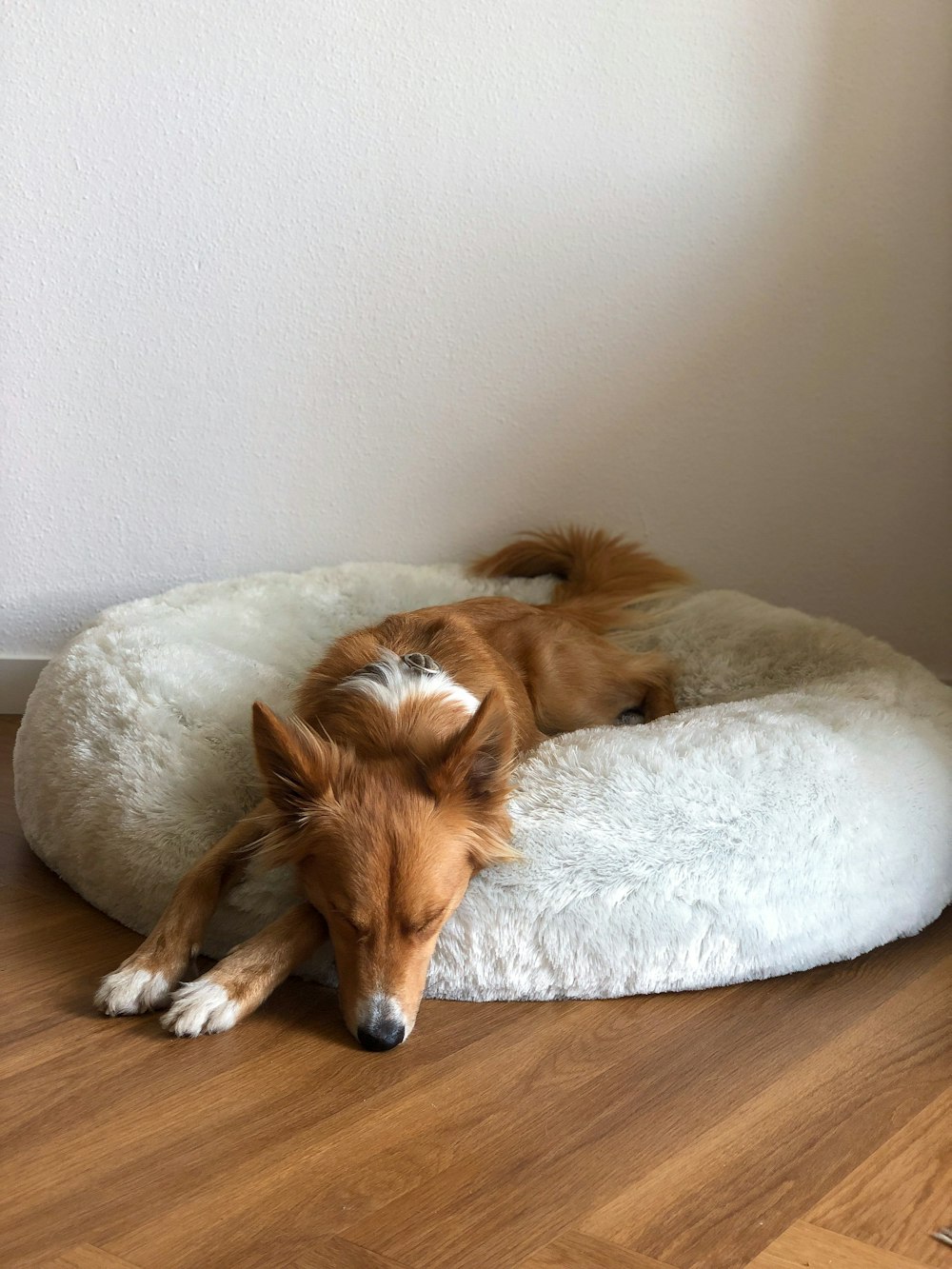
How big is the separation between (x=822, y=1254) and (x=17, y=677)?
2.75 meters

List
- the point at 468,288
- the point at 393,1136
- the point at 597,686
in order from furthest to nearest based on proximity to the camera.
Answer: the point at 468,288 → the point at 597,686 → the point at 393,1136

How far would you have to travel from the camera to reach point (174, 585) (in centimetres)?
345

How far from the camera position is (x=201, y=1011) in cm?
171

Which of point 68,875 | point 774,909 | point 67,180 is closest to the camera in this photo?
point 774,909

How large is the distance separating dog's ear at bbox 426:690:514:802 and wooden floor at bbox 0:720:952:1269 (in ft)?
1.10

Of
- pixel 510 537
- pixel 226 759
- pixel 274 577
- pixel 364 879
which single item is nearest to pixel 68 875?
pixel 226 759

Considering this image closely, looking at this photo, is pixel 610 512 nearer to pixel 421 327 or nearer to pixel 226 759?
pixel 421 327

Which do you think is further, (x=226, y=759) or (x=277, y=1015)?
(x=226, y=759)

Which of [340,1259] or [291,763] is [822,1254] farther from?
[291,763]

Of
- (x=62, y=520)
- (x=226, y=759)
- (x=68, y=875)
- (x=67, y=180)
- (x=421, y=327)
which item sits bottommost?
(x=68, y=875)

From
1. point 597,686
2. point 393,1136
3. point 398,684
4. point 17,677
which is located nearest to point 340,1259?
point 393,1136

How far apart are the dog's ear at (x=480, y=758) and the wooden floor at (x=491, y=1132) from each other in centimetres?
34

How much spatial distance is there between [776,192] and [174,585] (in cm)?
202

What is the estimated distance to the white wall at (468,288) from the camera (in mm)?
3162
